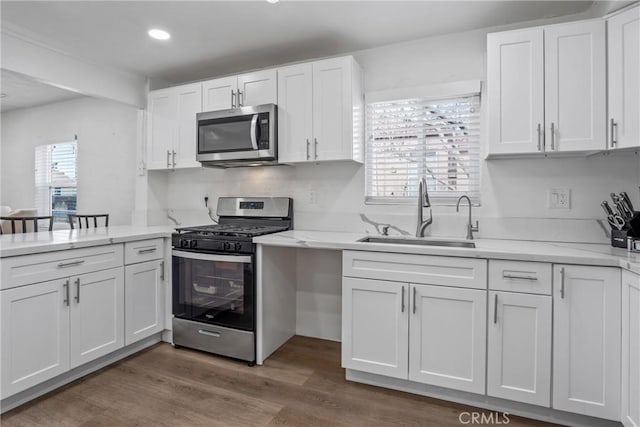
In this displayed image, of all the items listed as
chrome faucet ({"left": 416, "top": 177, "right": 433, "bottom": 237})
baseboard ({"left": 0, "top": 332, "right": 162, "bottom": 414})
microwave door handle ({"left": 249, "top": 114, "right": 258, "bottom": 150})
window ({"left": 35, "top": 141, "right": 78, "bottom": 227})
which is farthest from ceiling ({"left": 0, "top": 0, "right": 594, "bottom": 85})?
window ({"left": 35, "top": 141, "right": 78, "bottom": 227})

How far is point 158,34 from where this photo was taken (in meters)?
2.50

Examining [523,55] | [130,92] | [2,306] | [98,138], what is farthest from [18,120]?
[523,55]

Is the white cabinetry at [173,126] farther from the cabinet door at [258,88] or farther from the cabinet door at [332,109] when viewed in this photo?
the cabinet door at [332,109]

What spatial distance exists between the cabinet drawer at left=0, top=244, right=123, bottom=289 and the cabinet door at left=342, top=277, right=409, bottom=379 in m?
1.66

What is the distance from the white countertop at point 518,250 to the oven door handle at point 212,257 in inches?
6.2

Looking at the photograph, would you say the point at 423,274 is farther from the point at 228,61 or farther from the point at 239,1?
the point at 228,61

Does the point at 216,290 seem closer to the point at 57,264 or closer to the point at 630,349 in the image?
the point at 57,264

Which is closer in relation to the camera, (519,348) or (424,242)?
(519,348)

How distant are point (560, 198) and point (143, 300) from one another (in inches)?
122

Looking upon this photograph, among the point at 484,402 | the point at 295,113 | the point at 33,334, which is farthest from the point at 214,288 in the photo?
the point at 484,402

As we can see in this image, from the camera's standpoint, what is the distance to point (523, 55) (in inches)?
78.9

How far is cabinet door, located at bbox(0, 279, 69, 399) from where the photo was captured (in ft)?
5.88

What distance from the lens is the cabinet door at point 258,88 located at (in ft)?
8.79

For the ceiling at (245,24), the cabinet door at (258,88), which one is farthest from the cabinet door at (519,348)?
the cabinet door at (258,88)
